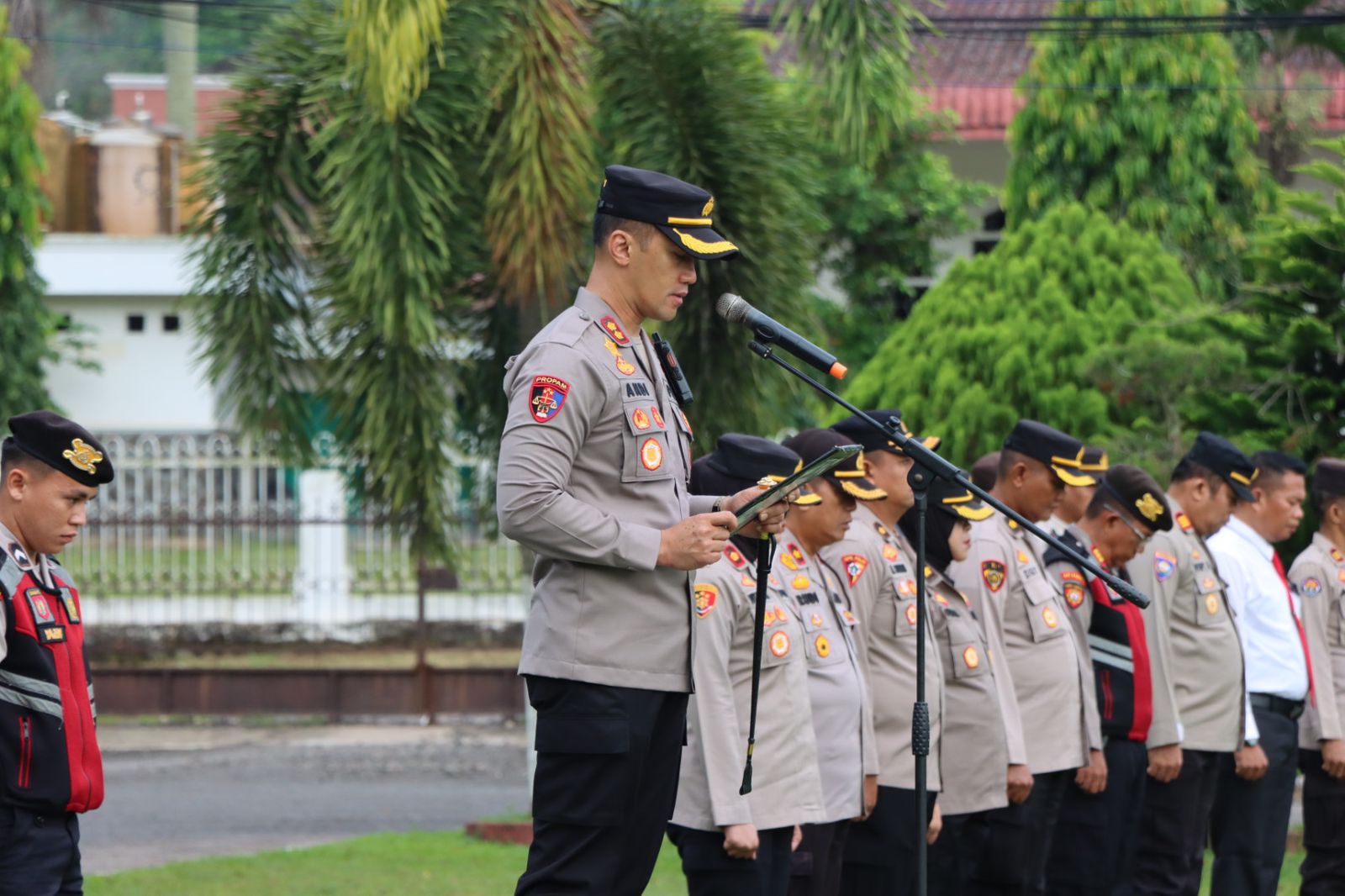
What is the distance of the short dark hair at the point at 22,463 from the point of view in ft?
15.6

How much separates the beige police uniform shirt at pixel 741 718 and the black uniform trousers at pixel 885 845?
671mm

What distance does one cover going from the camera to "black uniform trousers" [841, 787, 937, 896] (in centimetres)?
594

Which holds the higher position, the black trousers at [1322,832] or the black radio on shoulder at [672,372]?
the black radio on shoulder at [672,372]

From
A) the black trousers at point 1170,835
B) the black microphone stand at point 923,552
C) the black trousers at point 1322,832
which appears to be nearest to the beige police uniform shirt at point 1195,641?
the black trousers at point 1170,835

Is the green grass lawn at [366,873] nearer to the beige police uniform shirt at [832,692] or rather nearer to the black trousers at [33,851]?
the beige police uniform shirt at [832,692]

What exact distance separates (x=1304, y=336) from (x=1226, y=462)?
8.53 ft

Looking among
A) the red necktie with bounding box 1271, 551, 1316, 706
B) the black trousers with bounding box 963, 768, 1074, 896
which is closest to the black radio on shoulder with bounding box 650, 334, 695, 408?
the black trousers with bounding box 963, 768, 1074, 896

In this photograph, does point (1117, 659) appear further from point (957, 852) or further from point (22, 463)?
point (22, 463)

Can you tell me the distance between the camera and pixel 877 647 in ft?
19.9

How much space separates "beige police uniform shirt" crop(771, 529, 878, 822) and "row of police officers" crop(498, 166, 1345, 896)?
0.01m

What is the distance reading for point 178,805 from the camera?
11.0 m

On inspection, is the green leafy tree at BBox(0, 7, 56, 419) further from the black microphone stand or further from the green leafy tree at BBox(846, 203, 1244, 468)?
the black microphone stand

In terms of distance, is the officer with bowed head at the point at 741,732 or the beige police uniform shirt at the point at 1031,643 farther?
the beige police uniform shirt at the point at 1031,643

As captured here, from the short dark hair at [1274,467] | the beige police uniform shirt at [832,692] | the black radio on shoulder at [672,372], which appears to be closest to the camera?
the black radio on shoulder at [672,372]
